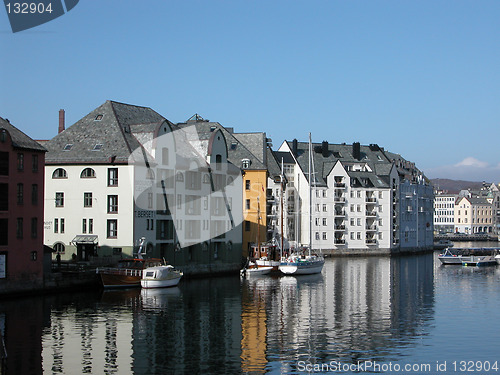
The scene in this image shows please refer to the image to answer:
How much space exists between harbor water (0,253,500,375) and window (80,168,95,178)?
611 inches

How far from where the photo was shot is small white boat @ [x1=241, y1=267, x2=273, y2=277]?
321ft

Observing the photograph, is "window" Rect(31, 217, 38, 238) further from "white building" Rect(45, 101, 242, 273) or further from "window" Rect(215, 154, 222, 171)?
"window" Rect(215, 154, 222, 171)

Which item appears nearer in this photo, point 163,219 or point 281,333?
point 281,333

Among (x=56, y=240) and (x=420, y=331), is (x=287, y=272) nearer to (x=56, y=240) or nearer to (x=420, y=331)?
(x=56, y=240)

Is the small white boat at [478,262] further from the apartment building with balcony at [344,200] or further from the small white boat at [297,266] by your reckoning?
the small white boat at [297,266]

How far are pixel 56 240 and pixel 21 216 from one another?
19.2m

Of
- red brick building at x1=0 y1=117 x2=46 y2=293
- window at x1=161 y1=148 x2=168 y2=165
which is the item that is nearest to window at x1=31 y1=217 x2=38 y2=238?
red brick building at x1=0 y1=117 x2=46 y2=293

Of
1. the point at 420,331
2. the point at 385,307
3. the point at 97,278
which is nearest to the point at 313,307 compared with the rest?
the point at 385,307

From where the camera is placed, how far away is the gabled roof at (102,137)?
8550cm

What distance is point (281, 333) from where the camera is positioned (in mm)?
51688

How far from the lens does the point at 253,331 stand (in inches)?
2058

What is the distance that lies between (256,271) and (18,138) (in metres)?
40.7

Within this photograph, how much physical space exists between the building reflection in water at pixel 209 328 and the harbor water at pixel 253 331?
9 centimetres

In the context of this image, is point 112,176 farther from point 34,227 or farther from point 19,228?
point 19,228
